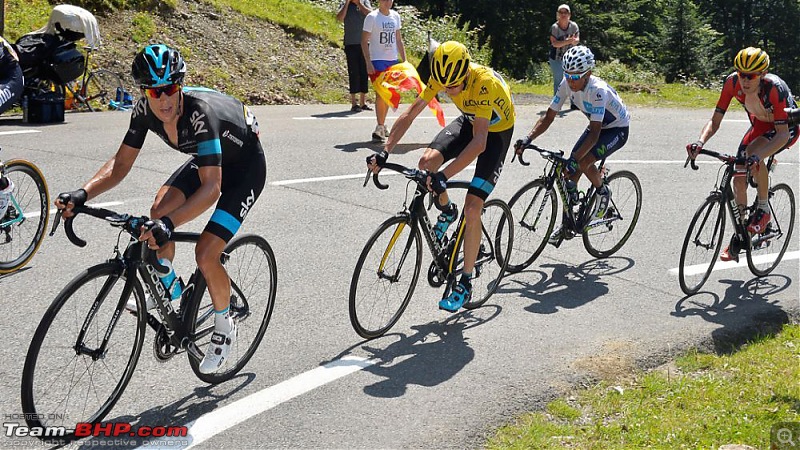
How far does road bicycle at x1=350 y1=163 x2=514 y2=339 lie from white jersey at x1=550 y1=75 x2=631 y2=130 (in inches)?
67.2

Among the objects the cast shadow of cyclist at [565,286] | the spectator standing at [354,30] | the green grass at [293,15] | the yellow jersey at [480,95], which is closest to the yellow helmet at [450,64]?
the yellow jersey at [480,95]

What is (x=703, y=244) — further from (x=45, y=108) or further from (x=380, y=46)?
(x=45, y=108)

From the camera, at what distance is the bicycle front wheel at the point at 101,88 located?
15589mm

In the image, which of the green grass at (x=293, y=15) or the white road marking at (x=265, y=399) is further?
the green grass at (x=293, y=15)

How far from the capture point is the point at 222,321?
18.7 feet

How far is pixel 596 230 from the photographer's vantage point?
31.3 ft

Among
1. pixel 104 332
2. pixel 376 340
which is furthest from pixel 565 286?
pixel 104 332

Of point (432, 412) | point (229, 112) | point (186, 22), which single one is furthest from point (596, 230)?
point (186, 22)

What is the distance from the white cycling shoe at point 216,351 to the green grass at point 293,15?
1642 cm

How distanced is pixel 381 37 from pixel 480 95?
23.7ft

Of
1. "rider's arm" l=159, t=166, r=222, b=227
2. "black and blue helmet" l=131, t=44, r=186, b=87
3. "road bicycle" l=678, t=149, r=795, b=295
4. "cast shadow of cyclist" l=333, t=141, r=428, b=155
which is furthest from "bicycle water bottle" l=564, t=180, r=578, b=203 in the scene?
"cast shadow of cyclist" l=333, t=141, r=428, b=155

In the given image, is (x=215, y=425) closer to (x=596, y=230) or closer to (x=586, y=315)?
(x=586, y=315)

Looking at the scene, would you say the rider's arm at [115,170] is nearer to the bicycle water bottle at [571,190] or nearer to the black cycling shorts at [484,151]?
the black cycling shorts at [484,151]

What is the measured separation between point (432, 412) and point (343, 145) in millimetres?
8526
